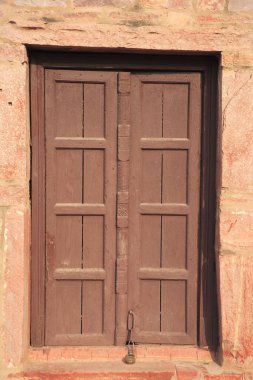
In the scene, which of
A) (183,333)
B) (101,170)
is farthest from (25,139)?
(183,333)

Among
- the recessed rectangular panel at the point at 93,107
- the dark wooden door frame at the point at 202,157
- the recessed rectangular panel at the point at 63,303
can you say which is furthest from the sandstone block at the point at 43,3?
the recessed rectangular panel at the point at 63,303

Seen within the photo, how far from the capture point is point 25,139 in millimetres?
3006

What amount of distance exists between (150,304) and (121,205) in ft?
2.15

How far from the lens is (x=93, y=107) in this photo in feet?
10.4

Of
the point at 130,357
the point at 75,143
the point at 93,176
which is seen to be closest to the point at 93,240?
the point at 93,176

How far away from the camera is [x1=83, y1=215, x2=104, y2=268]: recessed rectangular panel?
10.5ft

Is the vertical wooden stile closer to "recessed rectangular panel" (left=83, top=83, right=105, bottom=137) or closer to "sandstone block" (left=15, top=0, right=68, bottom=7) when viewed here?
"recessed rectangular panel" (left=83, top=83, right=105, bottom=137)

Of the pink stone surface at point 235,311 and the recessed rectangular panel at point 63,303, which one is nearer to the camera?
the pink stone surface at point 235,311

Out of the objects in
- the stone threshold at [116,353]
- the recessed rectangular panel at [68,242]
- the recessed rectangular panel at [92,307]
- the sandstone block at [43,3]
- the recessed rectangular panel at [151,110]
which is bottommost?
the stone threshold at [116,353]

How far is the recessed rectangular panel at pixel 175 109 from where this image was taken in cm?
318

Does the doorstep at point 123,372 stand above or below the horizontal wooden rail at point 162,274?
below

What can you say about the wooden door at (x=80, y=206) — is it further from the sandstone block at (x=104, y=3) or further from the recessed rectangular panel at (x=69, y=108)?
the sandstone block at (x=104, y=3)

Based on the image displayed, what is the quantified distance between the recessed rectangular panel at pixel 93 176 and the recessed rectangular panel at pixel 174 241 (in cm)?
44

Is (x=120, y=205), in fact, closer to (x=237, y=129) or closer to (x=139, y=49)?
(x=237, y=129)
